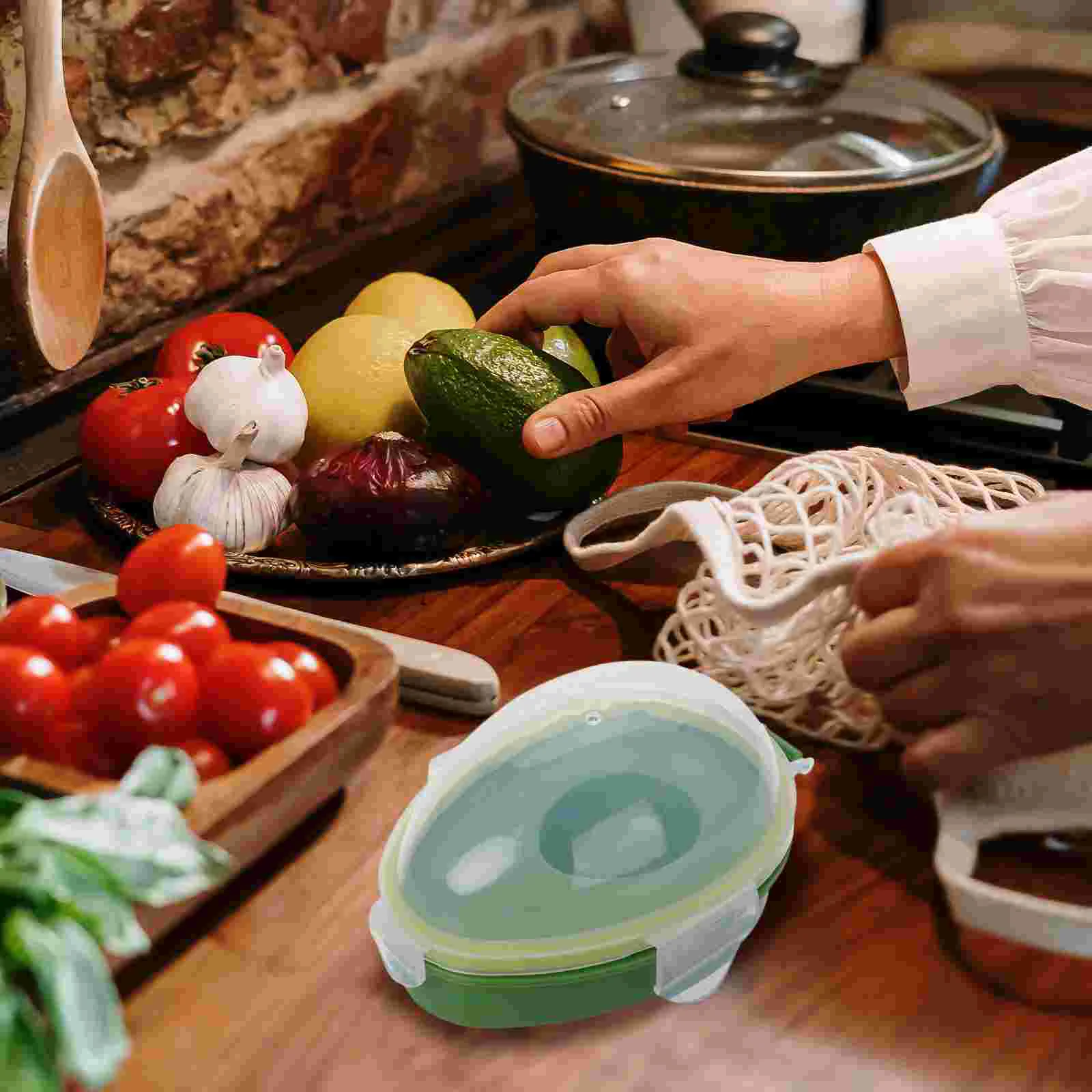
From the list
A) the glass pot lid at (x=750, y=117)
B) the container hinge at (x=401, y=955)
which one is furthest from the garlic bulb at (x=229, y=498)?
the glass pot lid at (x=750, y=117)

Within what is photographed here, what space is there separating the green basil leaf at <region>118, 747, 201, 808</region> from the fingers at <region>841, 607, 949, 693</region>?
28 cm

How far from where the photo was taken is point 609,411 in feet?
2.67

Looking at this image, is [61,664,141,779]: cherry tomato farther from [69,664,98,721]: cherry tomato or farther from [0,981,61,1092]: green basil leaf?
[0,981,61,1092]: green basil leaf

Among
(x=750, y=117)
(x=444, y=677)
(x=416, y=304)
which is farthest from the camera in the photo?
(x=750, y=117)

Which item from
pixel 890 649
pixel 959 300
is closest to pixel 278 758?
pixel 890 649

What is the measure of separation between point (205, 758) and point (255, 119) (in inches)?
32.8

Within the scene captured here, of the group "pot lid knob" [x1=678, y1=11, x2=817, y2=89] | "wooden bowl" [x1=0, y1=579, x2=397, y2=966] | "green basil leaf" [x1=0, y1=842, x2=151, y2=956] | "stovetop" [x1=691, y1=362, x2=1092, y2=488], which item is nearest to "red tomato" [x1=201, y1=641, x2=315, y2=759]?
"wooden bowl" [x1=0, y1=579, x2=397, y2=966]

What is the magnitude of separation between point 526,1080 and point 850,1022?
13cm

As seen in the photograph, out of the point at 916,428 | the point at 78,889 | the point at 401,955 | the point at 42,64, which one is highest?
the point at 42,64

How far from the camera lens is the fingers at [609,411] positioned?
80 centimetres

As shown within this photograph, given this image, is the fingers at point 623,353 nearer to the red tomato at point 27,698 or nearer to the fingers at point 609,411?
the fingers at point 609,411

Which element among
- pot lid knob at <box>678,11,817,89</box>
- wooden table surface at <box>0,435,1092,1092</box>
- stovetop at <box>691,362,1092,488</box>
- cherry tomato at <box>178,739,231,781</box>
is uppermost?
pot lid knob at <box>678,11,817,89</box>

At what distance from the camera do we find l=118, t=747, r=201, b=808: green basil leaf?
0.48 meters

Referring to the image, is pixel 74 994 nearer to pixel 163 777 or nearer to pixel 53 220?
pixel 163 777
